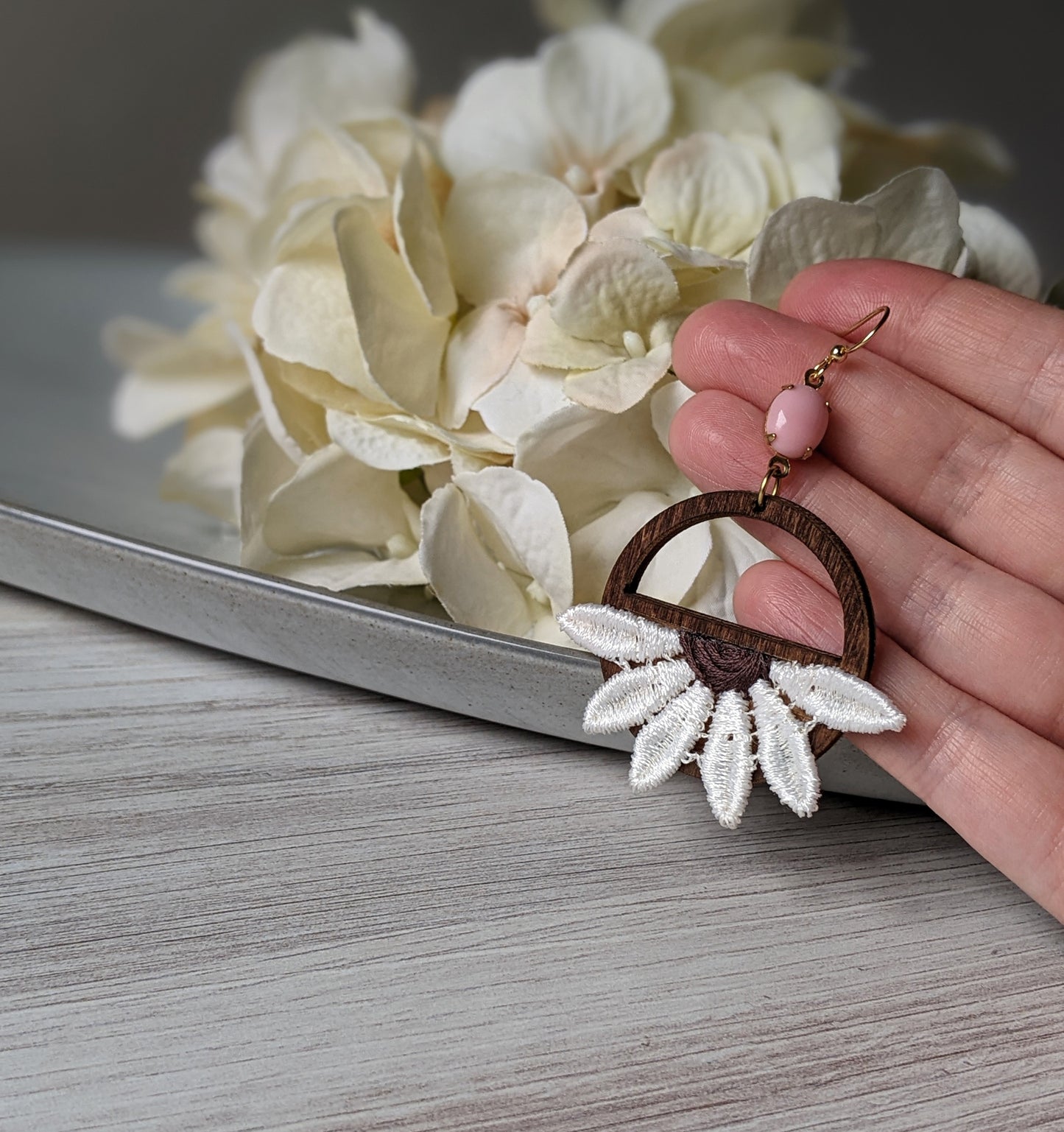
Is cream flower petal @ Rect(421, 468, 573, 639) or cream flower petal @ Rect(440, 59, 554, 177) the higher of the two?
cream flower petal @ Rect(440, 59, 554, 177)

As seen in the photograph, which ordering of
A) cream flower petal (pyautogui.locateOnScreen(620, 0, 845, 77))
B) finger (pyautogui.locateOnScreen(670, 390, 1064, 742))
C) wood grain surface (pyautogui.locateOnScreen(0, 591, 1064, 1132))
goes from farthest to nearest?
cream flower petal (pyautogui.locateOnScreen(620, 0, 845, 77)) → finger (pyautogui.locateOnScreen(670, 390, 1064, 742)) → wood grain surface (pyautogui.locateOnScreen(0, 591, 1064, 1132))

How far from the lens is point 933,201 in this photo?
67cm

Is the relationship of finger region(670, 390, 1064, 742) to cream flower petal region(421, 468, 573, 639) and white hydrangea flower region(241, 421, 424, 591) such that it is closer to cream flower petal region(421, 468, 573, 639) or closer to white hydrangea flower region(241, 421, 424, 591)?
cream flower petal region(421, 468, 573, 639)

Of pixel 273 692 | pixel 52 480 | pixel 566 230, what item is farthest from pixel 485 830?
pixel 52 480

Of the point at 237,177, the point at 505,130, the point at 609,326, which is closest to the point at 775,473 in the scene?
the point at 609,326

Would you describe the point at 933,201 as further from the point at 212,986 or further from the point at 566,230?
the point at 212,986

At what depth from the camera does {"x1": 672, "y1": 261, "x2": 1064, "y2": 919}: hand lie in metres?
0.59

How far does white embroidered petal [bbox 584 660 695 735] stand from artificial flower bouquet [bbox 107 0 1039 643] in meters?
0.08

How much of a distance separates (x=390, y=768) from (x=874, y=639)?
0.28 meters

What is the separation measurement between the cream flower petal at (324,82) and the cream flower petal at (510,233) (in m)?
0.21

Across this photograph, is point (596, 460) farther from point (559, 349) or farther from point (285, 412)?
point (285, 412)

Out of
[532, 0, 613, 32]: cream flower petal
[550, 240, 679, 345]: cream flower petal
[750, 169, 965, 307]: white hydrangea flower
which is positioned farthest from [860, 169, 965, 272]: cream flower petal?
[532, 0, 613, 32]: cream flower petal

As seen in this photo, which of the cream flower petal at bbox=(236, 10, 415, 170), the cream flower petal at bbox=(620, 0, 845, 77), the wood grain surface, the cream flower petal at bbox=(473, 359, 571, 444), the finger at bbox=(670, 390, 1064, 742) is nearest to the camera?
the wood grain surface

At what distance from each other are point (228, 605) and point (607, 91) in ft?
1.41
